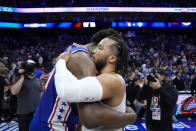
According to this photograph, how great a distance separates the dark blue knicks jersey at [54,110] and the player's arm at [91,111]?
18 cm

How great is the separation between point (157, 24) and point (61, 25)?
32.1ft

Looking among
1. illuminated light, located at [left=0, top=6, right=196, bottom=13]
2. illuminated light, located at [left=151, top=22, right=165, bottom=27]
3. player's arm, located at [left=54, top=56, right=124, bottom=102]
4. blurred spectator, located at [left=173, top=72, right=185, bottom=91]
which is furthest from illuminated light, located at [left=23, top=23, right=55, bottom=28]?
player's arm, located at [left=54, top=56, right=124, bottom=102]

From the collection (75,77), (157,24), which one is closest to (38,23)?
(157,24)

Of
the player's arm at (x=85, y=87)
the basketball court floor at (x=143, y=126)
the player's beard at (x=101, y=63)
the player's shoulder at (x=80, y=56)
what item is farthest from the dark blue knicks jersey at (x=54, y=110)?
the basketball court floor at (x=143, y=126)

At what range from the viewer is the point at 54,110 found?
5.51ft

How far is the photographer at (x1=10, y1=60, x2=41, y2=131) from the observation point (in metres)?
3.43

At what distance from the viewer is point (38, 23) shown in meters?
20.0

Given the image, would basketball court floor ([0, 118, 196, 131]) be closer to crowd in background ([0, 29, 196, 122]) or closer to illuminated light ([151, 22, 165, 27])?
crowd in background ([0, 29, 196, 122])

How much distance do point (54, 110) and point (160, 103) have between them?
2435 mm

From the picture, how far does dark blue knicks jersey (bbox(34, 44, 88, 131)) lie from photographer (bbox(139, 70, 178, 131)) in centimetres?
212

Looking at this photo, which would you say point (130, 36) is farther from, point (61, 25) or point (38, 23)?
point (38, 23)

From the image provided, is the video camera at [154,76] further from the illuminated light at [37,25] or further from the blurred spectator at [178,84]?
the illuminated light at [37,25]

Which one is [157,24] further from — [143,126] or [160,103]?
[160,103]
